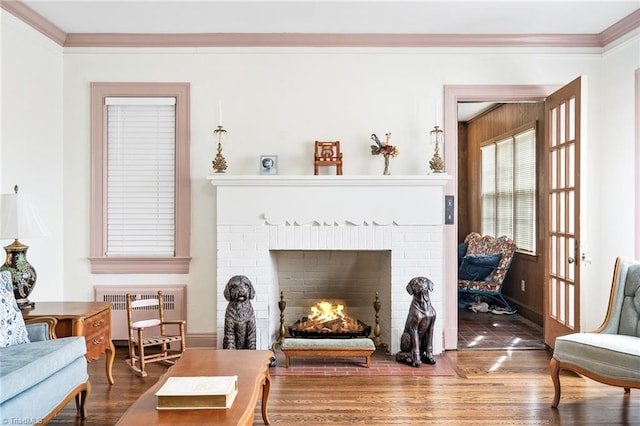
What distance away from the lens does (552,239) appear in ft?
13.9

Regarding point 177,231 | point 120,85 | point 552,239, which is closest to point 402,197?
point 552,239

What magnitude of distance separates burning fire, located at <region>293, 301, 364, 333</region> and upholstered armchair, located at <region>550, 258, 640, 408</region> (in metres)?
1.65

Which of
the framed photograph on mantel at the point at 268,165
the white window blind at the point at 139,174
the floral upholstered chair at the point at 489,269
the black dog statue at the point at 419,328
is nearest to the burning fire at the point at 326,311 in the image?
the black dog statue at the point at 419,328

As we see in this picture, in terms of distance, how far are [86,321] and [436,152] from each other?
295 centimetres

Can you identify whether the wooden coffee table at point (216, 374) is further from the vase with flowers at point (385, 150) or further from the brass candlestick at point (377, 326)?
A: the vase with flowers at point (385, 150)

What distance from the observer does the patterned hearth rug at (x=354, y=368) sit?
145 inches

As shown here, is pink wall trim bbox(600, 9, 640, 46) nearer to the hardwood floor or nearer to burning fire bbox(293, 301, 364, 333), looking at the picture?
the hardwood floor

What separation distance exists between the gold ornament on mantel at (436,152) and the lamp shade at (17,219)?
297 centimetres

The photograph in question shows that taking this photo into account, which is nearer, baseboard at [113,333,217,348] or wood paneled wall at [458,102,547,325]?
baseboard at [113,333,217,348]

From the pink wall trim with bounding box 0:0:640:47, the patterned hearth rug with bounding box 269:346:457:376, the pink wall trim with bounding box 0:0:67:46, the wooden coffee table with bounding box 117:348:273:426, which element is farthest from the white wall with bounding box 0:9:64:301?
the patterned hearth rug with bounding box 269:346:457:376

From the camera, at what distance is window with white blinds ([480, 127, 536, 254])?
5.81m

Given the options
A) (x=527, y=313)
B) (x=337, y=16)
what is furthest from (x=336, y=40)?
(x=527, y=313)

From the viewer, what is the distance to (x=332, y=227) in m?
4.14

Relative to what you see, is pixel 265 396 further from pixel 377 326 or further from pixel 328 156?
pixel 328 156
